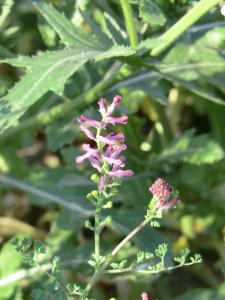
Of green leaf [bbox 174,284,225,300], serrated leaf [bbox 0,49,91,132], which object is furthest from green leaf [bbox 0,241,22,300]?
serrated leaf [bbox 0,49,91,132]

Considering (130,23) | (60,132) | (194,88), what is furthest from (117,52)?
(60,132)

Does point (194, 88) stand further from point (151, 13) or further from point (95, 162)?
point (95, 162)

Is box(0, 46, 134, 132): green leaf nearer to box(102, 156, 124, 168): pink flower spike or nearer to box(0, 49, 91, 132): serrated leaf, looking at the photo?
box(0, 49, 91, 132): serrated leaf

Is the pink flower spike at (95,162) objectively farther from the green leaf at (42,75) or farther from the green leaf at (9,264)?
the green leaf at (9,264)

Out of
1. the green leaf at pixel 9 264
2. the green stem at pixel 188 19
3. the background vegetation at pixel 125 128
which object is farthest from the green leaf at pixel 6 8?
the green leaf at pixel 9 264

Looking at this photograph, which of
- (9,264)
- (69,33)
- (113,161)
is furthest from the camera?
(9,264)

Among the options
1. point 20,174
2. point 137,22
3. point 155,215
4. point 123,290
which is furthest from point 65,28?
point 123,290

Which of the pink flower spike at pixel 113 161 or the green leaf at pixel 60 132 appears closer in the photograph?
the pink flower spike at pixel 113 161
